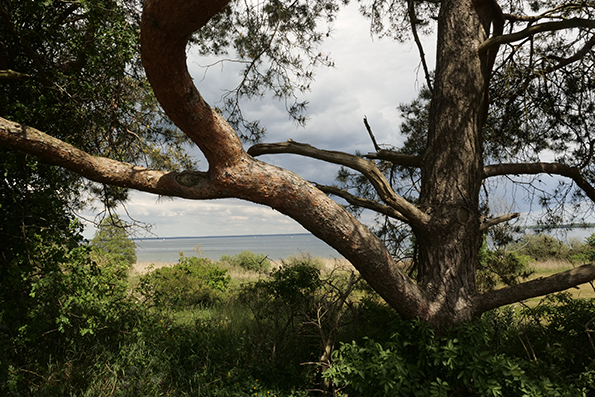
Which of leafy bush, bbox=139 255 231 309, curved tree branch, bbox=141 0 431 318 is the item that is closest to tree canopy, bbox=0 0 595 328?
curved tree branch, bbox=141 0 431 318

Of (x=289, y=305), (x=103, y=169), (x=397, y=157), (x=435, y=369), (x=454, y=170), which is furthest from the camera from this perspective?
(x=289, y=305)

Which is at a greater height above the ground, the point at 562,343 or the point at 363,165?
the point at 363,165

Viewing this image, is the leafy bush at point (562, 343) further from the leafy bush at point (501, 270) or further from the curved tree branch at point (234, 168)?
the curved tree branch at point (234, 168)

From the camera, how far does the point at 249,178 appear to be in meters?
3.24

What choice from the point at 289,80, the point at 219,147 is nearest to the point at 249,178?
the point at 219,147

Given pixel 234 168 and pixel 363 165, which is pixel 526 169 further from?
pixel 234 168

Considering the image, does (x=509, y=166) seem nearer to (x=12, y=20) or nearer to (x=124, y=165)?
(x=124, y=165)

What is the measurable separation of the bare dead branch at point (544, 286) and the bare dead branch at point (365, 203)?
124 centimetres

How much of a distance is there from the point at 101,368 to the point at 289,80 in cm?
442

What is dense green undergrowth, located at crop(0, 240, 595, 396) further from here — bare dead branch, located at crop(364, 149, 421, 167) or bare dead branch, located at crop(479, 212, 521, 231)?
bare dead branch, located at crop(364, 149, 421, 167)

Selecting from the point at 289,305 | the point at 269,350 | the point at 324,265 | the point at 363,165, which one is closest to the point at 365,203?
the point at 363,165

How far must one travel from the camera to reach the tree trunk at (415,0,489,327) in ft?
13.4

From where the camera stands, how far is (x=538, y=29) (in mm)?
3826

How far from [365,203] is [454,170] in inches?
42.5
